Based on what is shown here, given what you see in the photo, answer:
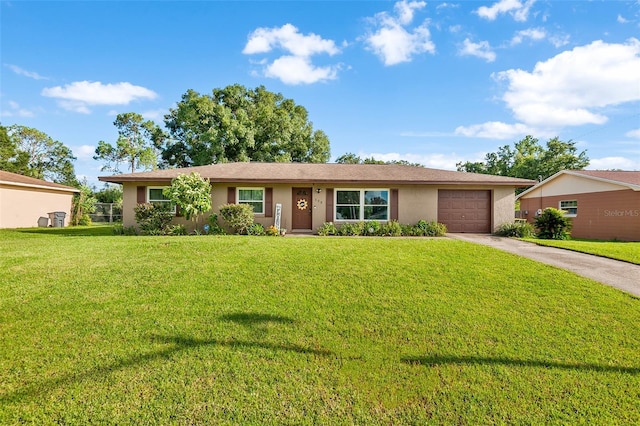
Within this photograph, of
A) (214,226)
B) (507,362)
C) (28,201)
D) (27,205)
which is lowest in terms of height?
(507,362)

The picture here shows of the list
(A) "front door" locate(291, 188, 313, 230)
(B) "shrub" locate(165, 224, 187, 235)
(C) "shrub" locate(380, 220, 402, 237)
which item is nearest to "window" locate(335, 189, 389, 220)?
(C) "shrub" locate(380, 220, 402, 237)

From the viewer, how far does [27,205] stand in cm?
1725

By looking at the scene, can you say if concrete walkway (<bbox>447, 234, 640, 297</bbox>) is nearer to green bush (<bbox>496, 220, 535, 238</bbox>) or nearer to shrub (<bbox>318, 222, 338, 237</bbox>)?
green bush (<bbox>496, 220, 535, 238</bbox>)

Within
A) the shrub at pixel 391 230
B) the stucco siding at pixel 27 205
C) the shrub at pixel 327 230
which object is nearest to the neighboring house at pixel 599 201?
the shrub at pixel 391 230

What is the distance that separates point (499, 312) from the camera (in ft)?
15.1

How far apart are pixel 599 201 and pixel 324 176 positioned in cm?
1377

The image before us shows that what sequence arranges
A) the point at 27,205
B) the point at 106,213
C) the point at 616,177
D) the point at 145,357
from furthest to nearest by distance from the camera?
1. the point at 106,213
2. the point at 27,205
3. the point at 616,177
4. the point at 145,357

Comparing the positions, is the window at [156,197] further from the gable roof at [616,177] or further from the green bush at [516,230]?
the gable roof at [616,177]

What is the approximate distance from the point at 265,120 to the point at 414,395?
2531 cm

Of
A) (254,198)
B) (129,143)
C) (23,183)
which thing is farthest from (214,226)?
(129,143)

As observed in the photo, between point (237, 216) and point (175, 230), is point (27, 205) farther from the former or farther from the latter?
point (237, 216)

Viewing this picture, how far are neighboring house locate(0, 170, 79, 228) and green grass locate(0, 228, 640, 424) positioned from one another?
14.3 m

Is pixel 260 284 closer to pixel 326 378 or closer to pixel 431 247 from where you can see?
pixel 326 378

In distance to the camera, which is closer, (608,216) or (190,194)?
(190,194)
